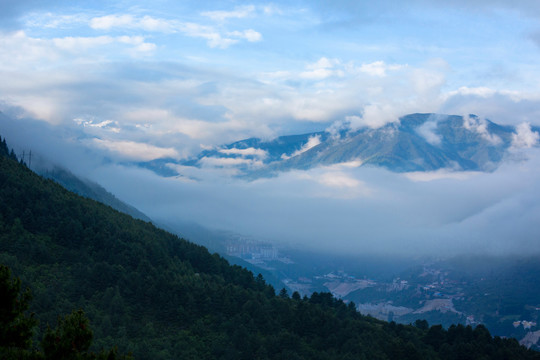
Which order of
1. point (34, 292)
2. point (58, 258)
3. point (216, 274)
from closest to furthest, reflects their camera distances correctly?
1. point (34, 292)
2. point (58, 258)
3. point (216, 274)

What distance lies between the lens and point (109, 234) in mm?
96438

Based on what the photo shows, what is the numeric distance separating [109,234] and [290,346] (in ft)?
142

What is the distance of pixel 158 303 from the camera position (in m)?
83.1

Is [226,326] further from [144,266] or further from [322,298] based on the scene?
[322,298]

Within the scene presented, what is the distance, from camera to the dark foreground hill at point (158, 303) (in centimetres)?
7256

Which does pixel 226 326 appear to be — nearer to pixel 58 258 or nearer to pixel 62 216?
pixel 58 258

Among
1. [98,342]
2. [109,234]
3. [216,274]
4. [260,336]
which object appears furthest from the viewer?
[216,274]

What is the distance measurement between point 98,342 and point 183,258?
42.1m

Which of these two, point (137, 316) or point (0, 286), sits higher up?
point (0, 286)

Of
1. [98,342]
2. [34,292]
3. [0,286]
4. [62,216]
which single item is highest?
[62,216]

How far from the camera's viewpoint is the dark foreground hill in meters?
72.6

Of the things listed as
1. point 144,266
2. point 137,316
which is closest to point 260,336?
point 137,316

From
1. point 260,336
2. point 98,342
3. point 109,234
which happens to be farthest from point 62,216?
point 260,336

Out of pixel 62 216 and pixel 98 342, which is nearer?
pixel 98 342
